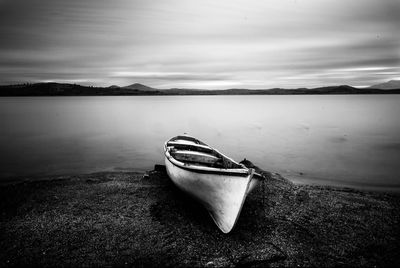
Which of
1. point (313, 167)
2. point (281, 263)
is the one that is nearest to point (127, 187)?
point (281, 263)

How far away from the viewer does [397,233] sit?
812 centimetres

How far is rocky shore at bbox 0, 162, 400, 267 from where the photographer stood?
22.7 ft

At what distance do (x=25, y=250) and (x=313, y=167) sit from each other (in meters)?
16.7

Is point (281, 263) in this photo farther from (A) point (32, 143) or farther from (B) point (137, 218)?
(A) point (32, 143)

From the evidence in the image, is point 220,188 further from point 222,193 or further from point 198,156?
point 198,156

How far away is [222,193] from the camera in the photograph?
801 centimetres

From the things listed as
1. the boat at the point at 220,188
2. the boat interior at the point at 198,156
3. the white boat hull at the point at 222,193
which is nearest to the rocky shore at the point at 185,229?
the white boat hull at the point at 222,193

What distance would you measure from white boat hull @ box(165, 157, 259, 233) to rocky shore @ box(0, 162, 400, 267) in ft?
1.37

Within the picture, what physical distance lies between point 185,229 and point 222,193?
1664mm

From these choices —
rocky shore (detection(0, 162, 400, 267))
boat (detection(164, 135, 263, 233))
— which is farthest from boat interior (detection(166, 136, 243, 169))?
boat (detection(164, 135, 263, 233))

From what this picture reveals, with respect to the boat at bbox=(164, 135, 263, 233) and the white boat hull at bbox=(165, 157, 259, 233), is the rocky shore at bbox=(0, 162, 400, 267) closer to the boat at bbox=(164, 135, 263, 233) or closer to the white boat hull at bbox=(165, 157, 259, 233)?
the white boat hull at bbox=(165, 157, 259, 233)

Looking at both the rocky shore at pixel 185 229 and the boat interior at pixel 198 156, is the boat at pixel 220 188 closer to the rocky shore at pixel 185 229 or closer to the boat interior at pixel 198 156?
the rocky shore at pixel 185 229

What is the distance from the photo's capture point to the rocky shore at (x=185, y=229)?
22.7ft

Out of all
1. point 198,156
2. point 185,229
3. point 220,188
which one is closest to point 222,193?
point 220,188
